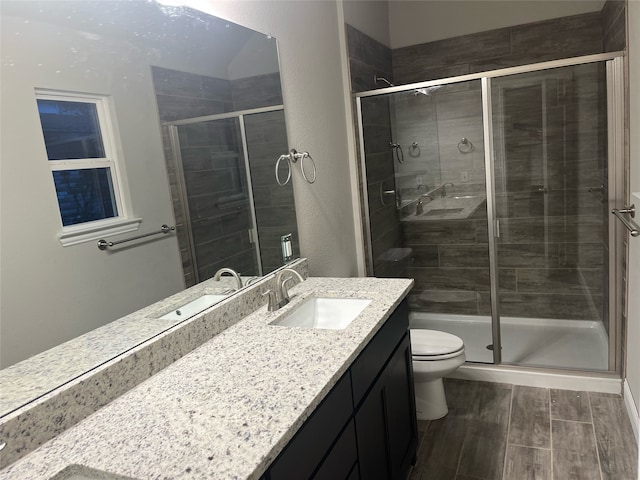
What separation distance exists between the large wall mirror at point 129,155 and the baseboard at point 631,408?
1.92 metres

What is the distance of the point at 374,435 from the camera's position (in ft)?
5.68

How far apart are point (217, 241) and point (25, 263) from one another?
2.60ft

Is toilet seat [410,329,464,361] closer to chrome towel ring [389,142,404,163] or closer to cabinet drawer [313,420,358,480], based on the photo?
cabinet drawer [313,420,358,480]

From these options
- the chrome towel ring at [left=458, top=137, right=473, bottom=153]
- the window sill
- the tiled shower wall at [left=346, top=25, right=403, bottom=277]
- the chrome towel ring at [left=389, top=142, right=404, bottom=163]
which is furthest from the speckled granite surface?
the chrome towel ring at [left=458, top=137, right=473, bottom=153]

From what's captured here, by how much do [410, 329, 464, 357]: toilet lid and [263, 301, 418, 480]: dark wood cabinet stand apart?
41 centimetres

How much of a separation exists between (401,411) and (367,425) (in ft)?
1.46

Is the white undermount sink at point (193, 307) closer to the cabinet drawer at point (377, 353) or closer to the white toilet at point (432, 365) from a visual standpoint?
the cabinet drawer at point (377, 353)

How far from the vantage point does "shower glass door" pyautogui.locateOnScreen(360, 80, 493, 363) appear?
3316 mm

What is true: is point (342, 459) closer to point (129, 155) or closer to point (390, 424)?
point (390, 424)

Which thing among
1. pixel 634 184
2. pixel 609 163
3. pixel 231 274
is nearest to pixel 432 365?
pixel 231 274

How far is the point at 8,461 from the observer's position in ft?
3.60

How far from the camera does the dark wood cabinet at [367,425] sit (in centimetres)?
126

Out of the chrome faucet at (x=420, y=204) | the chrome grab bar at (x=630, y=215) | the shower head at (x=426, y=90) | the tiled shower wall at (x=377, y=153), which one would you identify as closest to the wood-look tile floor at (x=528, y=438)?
the chrome grab bar at (x=630, y=215)

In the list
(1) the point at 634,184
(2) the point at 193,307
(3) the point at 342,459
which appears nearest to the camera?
(3) the point at 342,459
